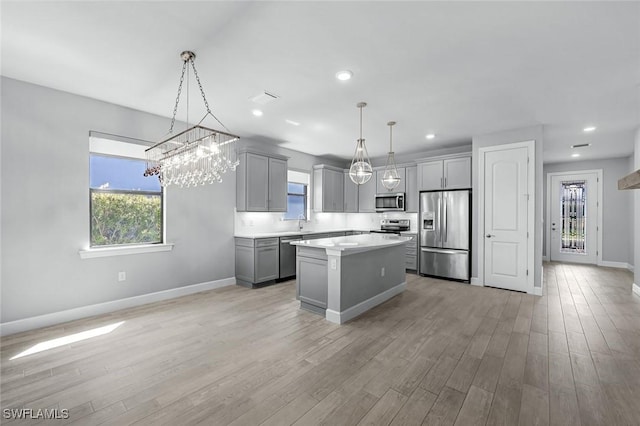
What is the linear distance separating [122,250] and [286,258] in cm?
261

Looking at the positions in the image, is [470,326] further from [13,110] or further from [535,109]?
[13,110]

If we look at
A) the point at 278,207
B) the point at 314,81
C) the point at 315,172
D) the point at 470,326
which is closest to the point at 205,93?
the point at 314,81

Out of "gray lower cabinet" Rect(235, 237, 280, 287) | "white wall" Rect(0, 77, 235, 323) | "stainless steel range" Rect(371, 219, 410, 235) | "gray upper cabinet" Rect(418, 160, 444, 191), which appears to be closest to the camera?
"white wall" Rect(0, 77, 235, 323)

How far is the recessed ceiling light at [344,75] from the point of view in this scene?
2.93 m

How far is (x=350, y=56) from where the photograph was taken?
104 inches

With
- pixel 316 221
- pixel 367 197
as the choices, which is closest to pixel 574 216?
pixel 367 197

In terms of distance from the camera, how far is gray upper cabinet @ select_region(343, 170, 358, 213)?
739cm

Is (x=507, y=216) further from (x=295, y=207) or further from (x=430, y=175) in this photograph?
(x=295, y=207)

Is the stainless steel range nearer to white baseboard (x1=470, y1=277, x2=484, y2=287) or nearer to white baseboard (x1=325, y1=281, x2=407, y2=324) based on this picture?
white baseboard (x1=470, y1=277, x2=484, y2=287)

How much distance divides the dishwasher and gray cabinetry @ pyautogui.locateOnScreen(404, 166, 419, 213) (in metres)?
2.68

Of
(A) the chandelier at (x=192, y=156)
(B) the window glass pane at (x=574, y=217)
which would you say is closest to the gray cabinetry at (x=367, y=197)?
(A) the chandelier at (x=192, y=156)

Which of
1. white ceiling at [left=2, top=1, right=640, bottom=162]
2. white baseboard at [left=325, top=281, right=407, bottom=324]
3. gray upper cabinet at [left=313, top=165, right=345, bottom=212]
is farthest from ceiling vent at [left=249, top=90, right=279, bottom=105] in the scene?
gray upper cabinet at [left=313, top=165, right=345, bottom=212]

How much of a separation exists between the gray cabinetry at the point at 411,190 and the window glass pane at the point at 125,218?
4872 millimetres

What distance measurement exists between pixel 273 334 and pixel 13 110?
3.70 m
